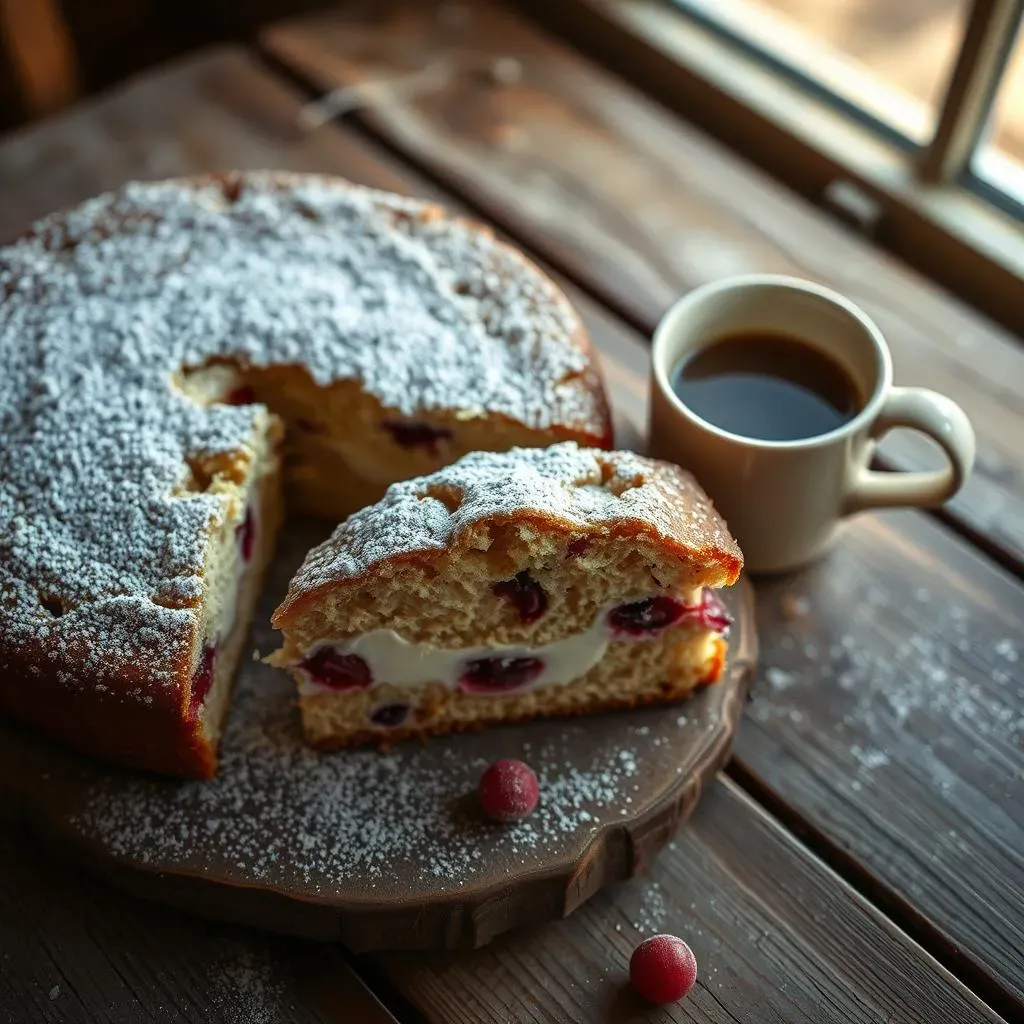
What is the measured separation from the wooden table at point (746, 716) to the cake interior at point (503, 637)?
0.72 ft

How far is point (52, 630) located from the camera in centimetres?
161

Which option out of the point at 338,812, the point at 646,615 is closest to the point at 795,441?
the point at 646,615

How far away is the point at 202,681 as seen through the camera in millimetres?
1688

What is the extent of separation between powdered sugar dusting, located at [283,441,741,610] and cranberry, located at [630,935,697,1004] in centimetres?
48

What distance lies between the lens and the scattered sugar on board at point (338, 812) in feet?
5.22

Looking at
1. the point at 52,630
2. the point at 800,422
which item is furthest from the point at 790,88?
the point at 52,630

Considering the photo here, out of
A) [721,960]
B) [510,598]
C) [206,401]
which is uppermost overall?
[206,401]

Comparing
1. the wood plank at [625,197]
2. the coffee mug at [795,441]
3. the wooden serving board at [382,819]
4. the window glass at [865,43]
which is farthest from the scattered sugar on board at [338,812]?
the window glass at [865,43]

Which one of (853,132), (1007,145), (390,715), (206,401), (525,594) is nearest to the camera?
(525,594)

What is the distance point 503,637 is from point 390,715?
206mm

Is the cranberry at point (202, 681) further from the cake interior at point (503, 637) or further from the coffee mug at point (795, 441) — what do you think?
the coffee mug at point (795, 441)

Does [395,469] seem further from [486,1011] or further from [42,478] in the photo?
[486,1011]

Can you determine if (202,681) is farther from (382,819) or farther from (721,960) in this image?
(721,960)

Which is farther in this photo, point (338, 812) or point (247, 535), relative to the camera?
point (247, 535)
